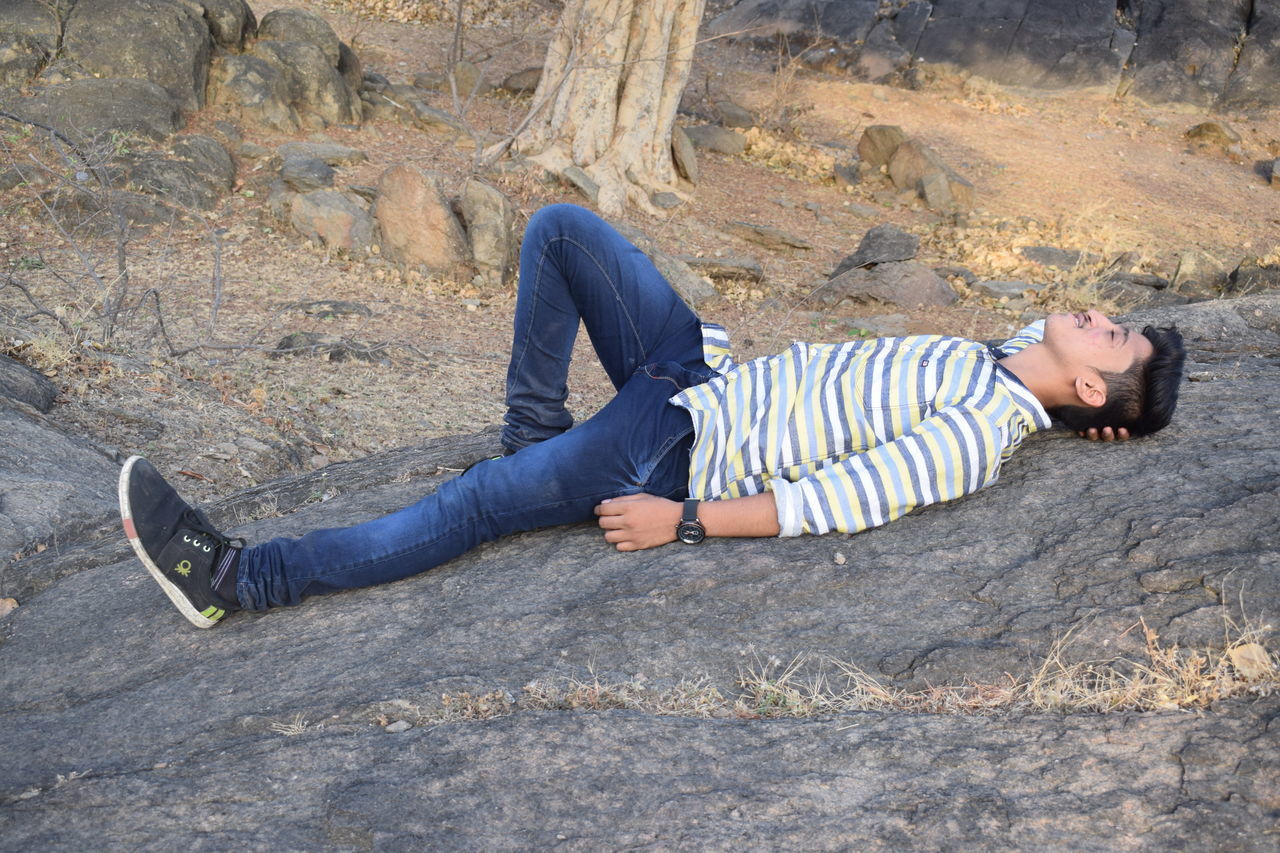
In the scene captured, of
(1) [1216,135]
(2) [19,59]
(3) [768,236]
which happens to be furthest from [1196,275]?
(2) [19,59]

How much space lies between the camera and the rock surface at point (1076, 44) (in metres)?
15.1

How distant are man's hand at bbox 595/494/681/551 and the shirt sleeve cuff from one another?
278 mm

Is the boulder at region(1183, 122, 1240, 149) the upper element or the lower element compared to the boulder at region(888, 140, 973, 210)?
upper

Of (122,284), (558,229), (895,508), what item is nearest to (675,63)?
(122,284)

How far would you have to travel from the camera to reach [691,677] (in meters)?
2.28

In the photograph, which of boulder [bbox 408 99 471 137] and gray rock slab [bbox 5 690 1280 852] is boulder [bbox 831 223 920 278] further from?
gray rock slab [bbox 5 690 1280 852]

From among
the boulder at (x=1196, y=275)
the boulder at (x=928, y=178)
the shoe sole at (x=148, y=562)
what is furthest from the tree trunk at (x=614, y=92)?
the shoe sole at (x=148, y=562)

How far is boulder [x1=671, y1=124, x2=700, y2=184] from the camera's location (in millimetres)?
11203

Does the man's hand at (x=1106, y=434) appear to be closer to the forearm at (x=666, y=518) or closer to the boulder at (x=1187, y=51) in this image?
the forearm at (x=666, y=518)

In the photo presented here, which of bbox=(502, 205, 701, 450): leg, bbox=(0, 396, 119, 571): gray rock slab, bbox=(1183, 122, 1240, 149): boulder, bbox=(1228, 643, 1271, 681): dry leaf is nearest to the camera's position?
bbox=(1228, 643, 1271, 681): dry leaf

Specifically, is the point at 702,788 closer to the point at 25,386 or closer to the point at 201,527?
the point at 201,527

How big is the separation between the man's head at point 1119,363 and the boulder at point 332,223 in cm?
659

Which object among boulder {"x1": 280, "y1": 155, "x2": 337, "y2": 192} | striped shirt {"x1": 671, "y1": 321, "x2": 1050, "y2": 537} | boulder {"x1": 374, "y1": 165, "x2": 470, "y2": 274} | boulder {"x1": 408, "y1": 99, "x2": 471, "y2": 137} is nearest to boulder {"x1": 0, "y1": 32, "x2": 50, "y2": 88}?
boulder {"x1": 280, "y1": 155, "x2": 337, "y2": 192}

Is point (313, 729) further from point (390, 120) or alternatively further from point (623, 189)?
point (390, 120)
